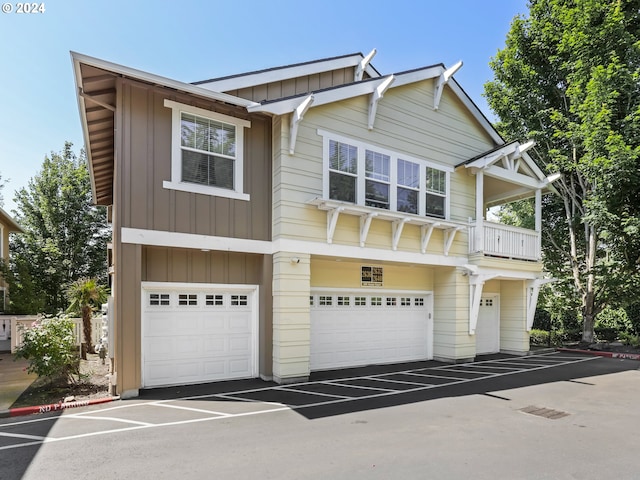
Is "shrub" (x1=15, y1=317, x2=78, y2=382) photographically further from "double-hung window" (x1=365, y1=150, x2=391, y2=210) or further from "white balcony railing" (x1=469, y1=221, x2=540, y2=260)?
"white balcony railing" (x1=469, y1=221, x2=540, y2=260)

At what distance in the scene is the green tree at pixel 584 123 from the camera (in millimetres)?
13625

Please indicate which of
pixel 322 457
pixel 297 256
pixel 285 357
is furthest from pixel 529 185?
pixel 322 457

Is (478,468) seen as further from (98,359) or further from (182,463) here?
(98,359)

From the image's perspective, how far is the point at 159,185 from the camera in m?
7.95

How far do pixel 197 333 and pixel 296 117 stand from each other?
17.7 feet

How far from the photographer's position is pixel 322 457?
4832 millimetres

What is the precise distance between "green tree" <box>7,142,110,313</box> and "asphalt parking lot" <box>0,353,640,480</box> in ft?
68.5

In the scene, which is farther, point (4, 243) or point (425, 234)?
point (4, 243)

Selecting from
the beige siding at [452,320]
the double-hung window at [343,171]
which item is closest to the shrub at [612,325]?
the beige siding at [452,320]

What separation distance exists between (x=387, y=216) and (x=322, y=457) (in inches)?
249

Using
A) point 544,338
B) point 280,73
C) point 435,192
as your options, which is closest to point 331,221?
point 435,192

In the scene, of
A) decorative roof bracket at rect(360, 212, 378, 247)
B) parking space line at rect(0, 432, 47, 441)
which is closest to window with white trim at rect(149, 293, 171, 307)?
parking space line at rect(0, 432, 47, 441)

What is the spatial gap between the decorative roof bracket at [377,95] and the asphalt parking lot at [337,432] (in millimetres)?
6811

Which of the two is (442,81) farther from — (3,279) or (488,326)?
(3,279)
